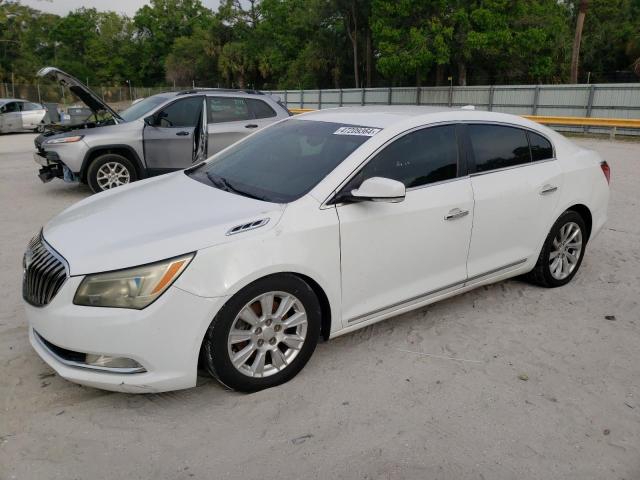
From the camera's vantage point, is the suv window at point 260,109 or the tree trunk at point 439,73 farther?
the tree trunk at point 439,73

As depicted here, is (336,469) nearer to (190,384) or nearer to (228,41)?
(190,384)

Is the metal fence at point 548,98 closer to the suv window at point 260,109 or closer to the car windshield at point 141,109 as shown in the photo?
the suv window at point 260,109

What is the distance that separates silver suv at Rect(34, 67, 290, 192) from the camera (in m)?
8.14

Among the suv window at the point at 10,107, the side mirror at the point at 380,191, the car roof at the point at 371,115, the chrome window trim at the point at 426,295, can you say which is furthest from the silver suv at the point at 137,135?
the suv window at the point at 10,107

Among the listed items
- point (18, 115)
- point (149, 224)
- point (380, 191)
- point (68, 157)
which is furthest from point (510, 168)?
point (18, 115)

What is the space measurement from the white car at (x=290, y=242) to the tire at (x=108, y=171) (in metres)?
4.66

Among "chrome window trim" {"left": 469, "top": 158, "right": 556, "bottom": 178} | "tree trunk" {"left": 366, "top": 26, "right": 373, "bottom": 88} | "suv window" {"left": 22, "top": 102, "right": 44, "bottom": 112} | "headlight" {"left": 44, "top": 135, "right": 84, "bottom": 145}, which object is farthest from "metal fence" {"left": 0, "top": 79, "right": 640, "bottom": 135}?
"chrome window trim" {"left": 469, "top": 158, "right": 556, "bottom": 178}

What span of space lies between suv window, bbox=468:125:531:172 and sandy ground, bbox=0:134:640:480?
1183 millimetres

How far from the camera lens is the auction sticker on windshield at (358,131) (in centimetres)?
357

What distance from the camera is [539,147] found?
14.6 ft

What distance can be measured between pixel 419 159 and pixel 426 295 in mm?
940

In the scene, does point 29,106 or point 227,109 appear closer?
point 227,109

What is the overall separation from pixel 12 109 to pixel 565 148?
21.7 m

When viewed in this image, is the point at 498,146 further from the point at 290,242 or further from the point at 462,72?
the point at 462,72
